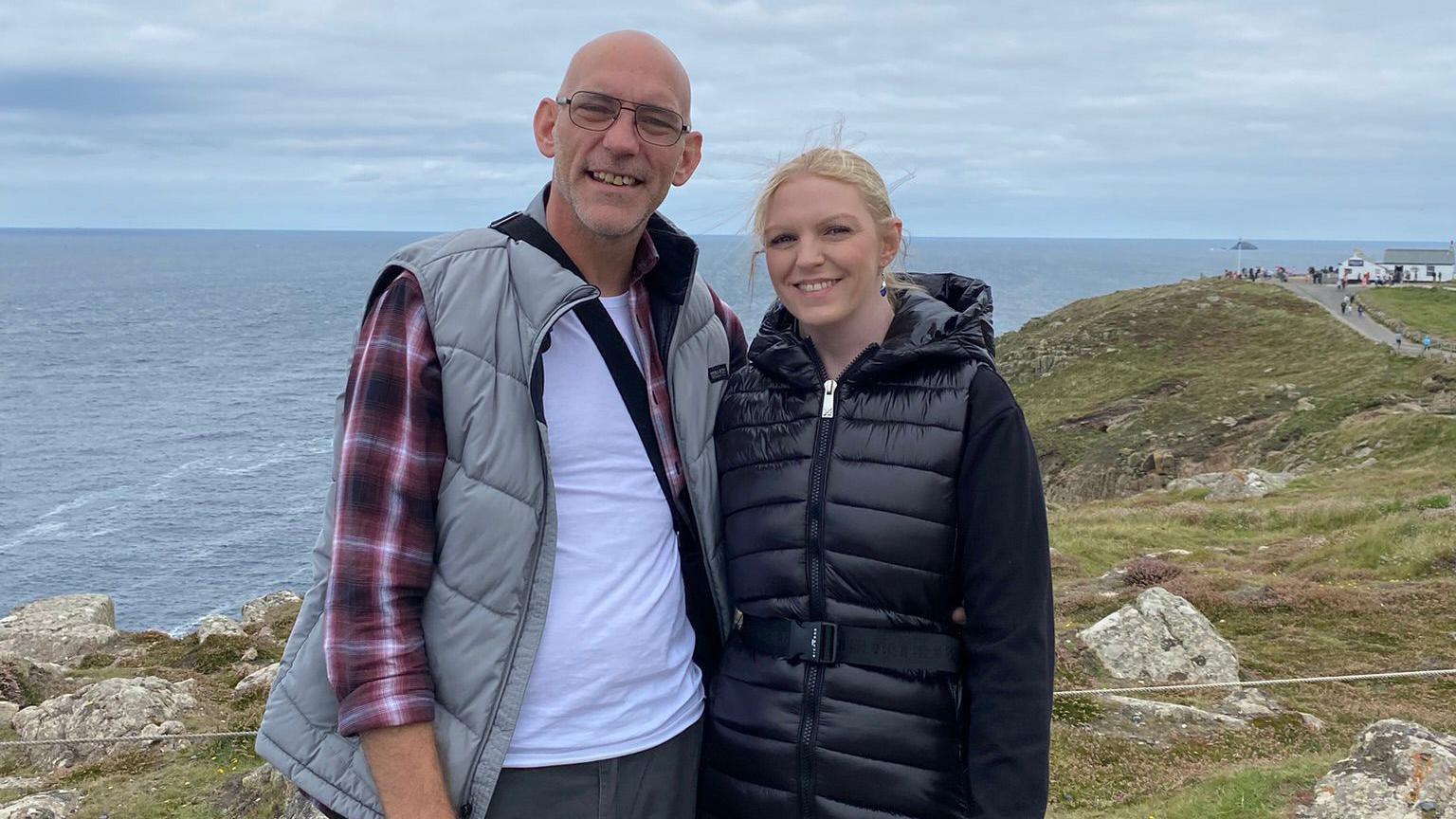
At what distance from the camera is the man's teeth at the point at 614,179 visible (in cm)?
403

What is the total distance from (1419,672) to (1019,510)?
1105 cm

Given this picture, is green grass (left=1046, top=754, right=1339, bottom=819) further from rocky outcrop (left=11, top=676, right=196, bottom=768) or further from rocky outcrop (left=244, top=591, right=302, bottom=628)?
rocky outcrop (left=244, top=591, right=302, bottom=628)

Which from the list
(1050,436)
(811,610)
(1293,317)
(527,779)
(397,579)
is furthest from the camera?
(1293,317)

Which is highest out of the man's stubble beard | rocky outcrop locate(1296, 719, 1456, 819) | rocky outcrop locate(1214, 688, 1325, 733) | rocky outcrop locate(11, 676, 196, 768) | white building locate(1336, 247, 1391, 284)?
white building locate(1336, 247, 1391, 284)

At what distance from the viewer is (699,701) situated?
421cm

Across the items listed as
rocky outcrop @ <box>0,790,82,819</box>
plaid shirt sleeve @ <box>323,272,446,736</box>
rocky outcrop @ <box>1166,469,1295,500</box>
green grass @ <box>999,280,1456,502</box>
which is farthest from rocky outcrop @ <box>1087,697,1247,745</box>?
green grass @ <box>999,280,1456,502</box>

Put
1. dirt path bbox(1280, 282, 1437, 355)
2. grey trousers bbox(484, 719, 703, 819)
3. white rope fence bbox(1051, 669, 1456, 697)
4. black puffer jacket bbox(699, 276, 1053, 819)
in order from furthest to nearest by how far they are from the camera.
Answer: dirt path bbox(1280, 282, 1437, 355) < white rope fence bbox(1051, 669, 1456, 697) < black puffer jacket bbox(699, 276, 1053, 819) < grey trousers bbox(484, 719, 703, 819)

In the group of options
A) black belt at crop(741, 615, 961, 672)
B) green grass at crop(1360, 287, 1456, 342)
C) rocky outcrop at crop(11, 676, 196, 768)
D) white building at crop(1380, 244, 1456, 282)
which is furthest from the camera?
white building at crop(1380, 244, 1456, 282)

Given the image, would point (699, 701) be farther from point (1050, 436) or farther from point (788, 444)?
point (1050, 436)

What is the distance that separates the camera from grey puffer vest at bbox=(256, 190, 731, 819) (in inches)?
138

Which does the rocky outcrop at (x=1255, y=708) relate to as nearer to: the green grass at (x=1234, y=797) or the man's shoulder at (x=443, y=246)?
the green grass at (x=1234, y=797)

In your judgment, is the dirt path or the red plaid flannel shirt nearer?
the red plaid flannel shirt

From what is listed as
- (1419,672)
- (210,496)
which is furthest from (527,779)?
(210,496)

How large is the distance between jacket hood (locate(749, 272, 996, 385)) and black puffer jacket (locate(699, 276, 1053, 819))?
11mm
